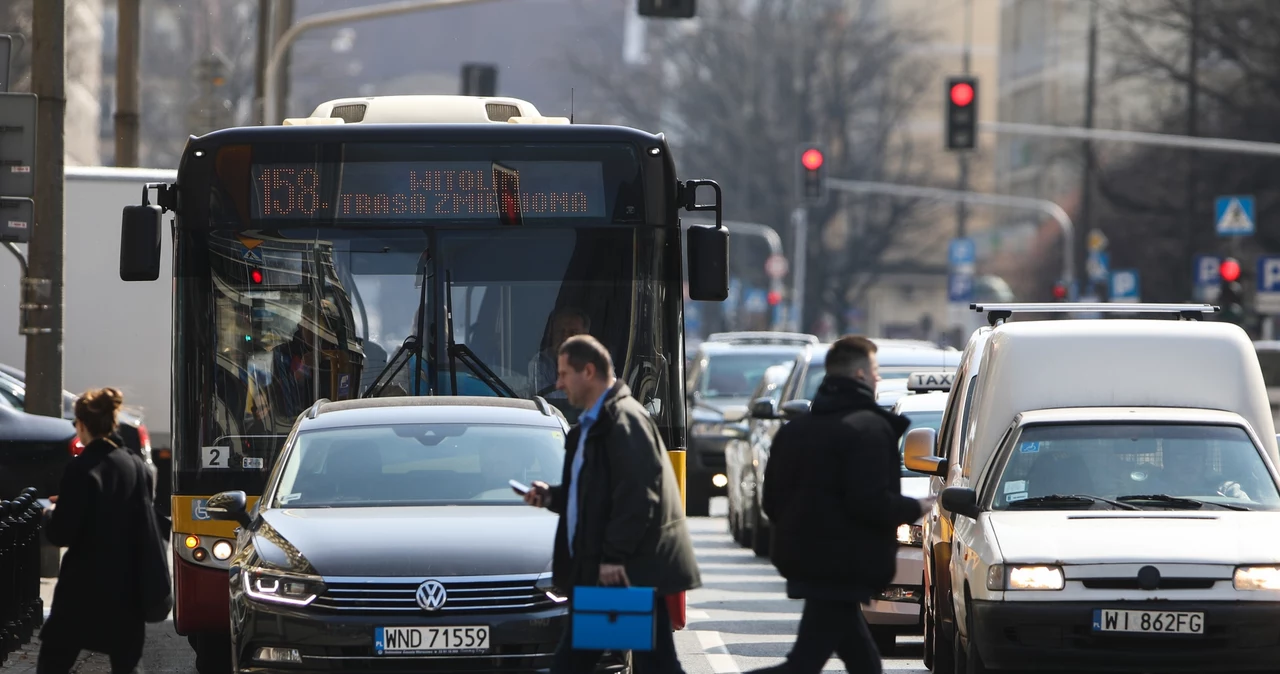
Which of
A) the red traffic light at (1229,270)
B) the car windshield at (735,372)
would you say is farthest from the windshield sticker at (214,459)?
the red traffic light at (1229,270)

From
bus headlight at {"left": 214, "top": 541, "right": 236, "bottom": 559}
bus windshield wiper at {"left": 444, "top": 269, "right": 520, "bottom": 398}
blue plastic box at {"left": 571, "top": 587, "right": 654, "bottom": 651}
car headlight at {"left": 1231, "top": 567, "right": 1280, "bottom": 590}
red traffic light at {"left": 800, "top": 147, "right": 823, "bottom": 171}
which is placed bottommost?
bus headlight at {"left": 214, "top": 541, "right": 236, "bottom": 559}

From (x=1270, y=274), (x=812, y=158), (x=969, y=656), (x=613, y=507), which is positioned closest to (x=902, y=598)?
(x=969, y=656)

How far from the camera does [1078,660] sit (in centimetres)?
1012

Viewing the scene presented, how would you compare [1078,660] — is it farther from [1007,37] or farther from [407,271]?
[1007,37]

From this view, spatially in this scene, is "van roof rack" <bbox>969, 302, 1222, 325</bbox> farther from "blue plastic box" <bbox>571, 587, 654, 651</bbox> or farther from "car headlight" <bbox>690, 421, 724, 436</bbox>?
"car headlight" <bbox>690, 421, 724, 436</bbox>

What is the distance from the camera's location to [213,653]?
12070 millimetres

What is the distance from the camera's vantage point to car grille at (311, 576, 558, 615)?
949cm

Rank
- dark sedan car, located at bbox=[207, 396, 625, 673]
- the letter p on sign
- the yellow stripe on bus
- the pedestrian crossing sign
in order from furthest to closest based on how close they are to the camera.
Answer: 1. the letter p on sign
2. the pedestrian crossing sign
3. the yellow stripe on bus
4. dark sedan car, located at bbox=[207, 396, 625, 673]

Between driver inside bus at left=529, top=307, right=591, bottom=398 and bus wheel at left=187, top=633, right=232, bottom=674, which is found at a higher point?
driver inside bus at left=529, top=307, right=591, bottom=398

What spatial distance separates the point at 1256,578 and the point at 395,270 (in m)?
4.60

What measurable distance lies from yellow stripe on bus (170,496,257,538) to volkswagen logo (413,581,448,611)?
8.11 feet

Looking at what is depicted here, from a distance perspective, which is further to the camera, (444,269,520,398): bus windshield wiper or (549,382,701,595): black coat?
(444,269,520,398): bus windshield wiper

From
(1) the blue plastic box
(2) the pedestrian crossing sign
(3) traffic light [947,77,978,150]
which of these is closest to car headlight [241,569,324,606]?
(1) the blue plastic box

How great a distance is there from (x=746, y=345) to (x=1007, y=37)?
82102mm
